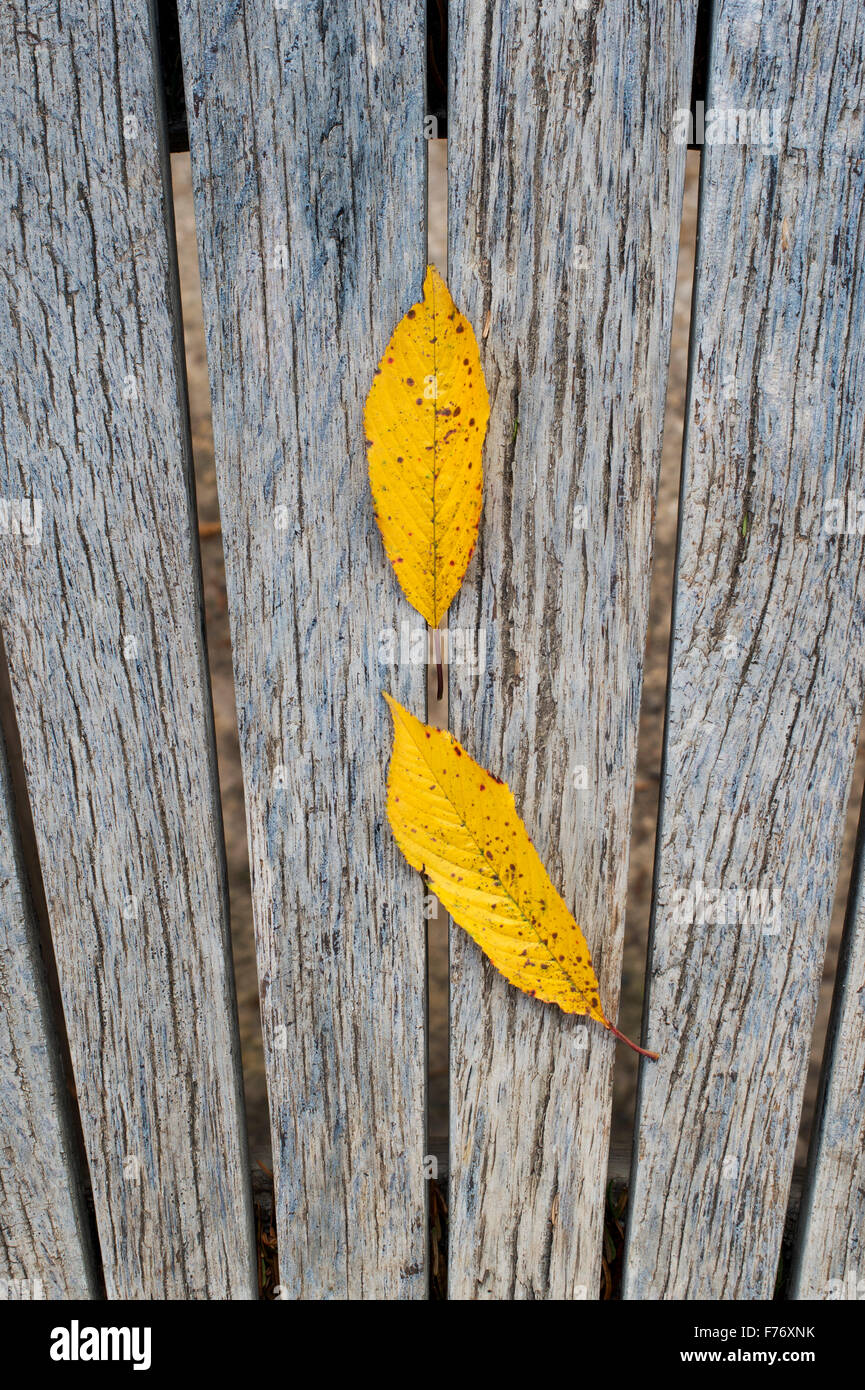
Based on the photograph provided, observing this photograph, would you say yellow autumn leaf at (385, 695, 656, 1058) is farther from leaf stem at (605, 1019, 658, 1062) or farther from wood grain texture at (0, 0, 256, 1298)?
wood grain texture at (0, 0, 256, 1298)

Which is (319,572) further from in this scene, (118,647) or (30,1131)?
(30,1131)

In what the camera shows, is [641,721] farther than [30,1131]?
Yes

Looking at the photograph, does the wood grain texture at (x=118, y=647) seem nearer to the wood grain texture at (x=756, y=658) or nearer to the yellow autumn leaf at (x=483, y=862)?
the yellow autumn leaf at (x=483, y=862)

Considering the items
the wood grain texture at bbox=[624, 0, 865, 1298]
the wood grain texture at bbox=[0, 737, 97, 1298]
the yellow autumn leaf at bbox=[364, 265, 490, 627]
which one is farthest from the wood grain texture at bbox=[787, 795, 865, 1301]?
the wood grain texture at bbox=[0, 737, 97, 1298]

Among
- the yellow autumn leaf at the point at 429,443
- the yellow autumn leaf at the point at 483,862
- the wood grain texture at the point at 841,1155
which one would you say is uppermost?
the yellow autumn leaf at the point at 429,443

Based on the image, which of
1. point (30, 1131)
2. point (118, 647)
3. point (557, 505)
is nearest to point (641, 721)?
point (557, 505)

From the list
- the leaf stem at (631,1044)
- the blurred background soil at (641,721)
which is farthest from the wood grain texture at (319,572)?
the blurred background soil at (641,721)
